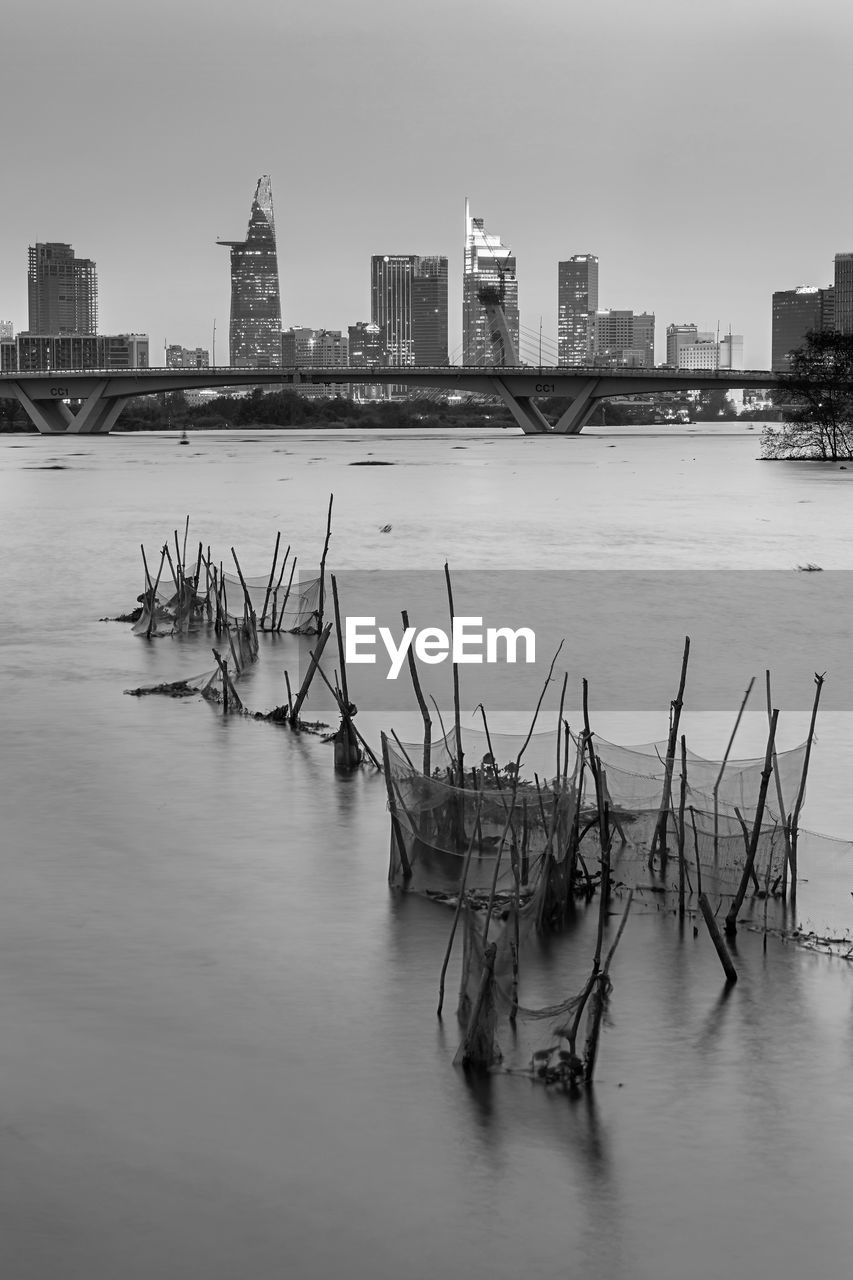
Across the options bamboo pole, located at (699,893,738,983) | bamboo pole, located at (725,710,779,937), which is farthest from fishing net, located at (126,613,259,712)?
bamboo pole, located at (699,893,738,983)

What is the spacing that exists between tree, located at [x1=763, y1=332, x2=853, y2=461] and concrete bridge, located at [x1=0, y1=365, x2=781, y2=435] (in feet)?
85.8

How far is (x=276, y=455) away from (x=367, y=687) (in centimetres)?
7204

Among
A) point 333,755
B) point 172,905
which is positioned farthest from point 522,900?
point 333,755

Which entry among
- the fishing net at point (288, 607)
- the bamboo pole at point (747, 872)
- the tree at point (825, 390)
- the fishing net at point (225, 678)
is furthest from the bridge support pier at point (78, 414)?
the bamboo pole at point (747, 872)

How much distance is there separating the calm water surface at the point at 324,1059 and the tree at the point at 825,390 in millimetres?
49820

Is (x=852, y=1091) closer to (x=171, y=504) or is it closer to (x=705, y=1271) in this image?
(x=705, y=1271)

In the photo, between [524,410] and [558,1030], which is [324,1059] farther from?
[524,410]

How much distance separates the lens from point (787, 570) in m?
26.8

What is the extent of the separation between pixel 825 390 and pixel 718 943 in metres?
57.9

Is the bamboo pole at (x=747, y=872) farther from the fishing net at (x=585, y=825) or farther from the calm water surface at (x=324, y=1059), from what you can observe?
the calm water surface at (x=324, y=1059)

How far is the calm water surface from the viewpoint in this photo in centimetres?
500

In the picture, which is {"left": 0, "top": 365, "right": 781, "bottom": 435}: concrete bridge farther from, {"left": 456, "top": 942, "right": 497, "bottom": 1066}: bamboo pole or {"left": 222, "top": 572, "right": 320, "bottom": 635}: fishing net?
{"left": 456, "top": 942, "right": 497, "bottom": 1066}: bamboo pole

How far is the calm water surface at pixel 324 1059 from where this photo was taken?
5.00m

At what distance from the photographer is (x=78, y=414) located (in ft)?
378
